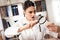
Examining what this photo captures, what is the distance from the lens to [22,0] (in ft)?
3.68

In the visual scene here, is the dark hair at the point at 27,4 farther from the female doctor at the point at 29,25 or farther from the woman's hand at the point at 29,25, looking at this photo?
the woman's hand at the point at 29,25

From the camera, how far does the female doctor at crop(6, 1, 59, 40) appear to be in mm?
1112

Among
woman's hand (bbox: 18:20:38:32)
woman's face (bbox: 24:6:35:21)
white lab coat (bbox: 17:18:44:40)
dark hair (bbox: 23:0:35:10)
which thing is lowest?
white lab coat (bbox: 17:18:44:40)

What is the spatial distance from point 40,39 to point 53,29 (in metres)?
0.15

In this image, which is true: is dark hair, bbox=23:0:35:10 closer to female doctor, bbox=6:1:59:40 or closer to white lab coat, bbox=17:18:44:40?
female doctor, bbox=6:1:59:40

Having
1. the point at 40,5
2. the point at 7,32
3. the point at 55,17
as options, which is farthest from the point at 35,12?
the point at 7,32

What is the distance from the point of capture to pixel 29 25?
1.13 meters

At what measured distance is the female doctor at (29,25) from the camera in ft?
3.65

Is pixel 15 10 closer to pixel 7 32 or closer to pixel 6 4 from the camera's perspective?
pixel 6 4

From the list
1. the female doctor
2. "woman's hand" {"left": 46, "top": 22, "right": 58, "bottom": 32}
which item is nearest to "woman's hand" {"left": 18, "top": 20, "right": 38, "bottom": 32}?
the female doctor

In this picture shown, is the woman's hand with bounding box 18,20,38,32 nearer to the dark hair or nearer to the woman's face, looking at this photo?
the woman's face

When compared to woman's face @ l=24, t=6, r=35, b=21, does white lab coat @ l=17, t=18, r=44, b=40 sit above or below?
below

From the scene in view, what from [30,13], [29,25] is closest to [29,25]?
[29,25]

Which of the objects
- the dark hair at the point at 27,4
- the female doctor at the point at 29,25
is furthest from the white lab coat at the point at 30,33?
the dark hair at the point at 27,4
